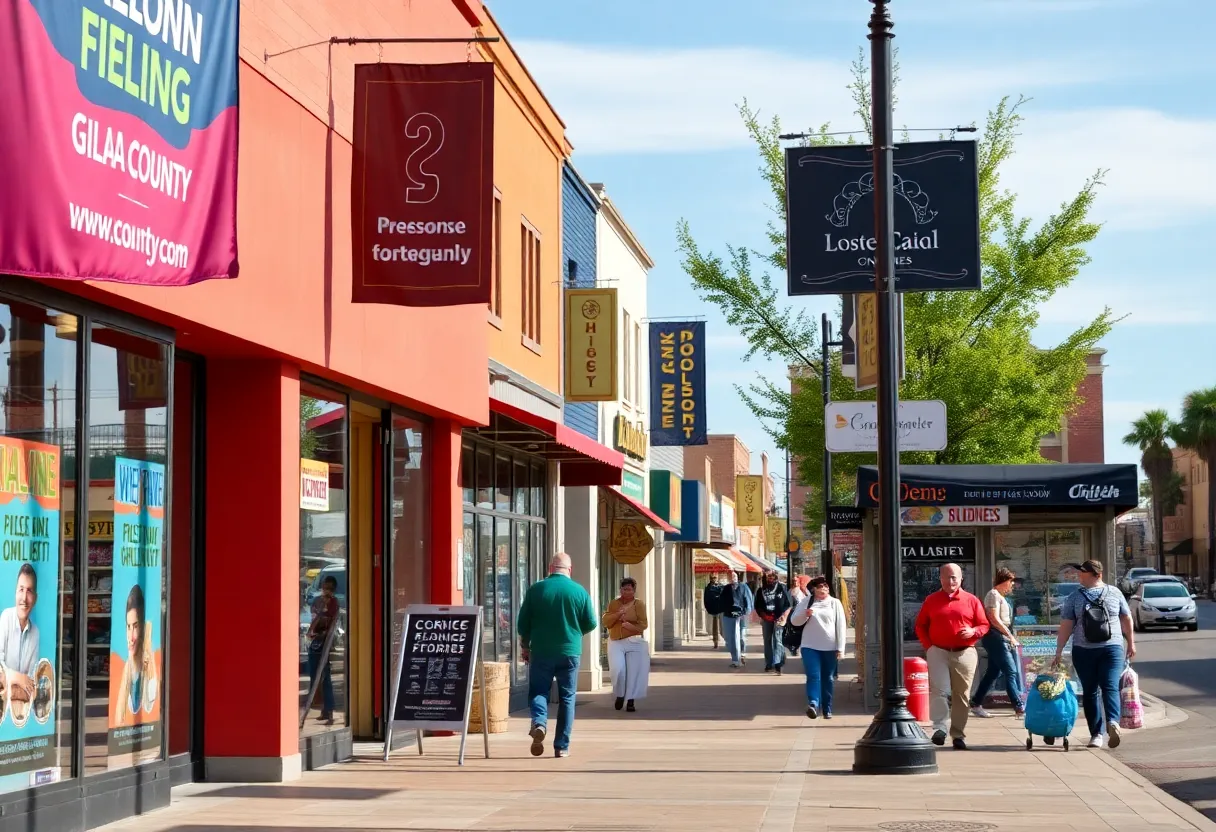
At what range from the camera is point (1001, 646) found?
18.8 meters

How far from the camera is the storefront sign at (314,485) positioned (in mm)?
13523

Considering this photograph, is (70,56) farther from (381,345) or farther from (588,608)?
(588,608)

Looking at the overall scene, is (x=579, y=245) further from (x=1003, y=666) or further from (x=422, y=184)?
(x=422, y=184)

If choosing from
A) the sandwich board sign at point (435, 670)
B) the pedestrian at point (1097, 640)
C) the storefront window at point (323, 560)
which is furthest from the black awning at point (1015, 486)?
the storefront window at point (323, 560)

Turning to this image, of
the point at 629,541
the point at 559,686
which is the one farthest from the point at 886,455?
the point at 629,541

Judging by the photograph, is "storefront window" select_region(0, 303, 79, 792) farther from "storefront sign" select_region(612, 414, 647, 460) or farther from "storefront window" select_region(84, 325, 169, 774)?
"storefront sign" select_region(612, 414, 647, 460)

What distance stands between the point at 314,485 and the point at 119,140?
520 cm

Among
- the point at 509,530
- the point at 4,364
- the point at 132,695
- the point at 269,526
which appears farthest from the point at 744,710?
the point at 4,364

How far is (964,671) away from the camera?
1598cm

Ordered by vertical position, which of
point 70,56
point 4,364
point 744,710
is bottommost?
point 744,710

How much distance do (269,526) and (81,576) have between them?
2.75 m

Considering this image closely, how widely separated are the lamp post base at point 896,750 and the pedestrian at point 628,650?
8132mm

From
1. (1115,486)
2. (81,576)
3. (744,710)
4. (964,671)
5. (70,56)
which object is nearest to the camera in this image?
(70,56)

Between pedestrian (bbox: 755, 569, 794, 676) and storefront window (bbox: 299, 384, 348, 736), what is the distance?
15.6 meters
